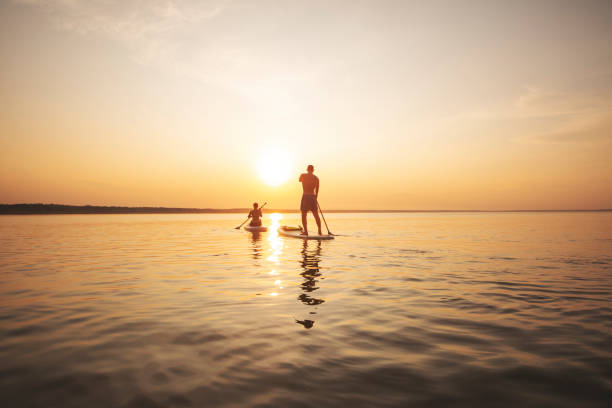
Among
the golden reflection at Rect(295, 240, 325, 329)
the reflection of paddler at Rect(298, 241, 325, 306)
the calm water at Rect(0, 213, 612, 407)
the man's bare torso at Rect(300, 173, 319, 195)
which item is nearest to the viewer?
the calm water at Rect(0, 213, 612, 407)

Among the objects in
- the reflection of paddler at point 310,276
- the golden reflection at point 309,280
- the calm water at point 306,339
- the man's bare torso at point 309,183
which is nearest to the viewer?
the calm water at point 306,339

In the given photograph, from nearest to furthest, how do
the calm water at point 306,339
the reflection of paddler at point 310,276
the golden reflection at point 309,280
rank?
the calm water at point 306,339, the golden reflection at point 309,280, the reflection of paddler at point 310,276

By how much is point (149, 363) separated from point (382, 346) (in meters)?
2.65

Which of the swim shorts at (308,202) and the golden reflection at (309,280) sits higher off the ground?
the swim shorts at (308,202)

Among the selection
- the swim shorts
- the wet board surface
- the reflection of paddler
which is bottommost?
the reflection of paddler

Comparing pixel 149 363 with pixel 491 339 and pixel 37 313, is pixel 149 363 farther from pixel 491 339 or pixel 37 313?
pixel 491 339

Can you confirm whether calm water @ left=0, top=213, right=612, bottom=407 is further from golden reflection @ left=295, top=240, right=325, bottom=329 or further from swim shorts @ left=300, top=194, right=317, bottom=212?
swim shorts @ left=300, top=194, right=317, bottom=212

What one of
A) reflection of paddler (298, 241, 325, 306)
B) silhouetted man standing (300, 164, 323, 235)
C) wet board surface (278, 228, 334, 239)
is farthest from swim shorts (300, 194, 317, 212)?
reflection of paddler (298, 241, 325, 306)

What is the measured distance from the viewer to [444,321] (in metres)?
5.04

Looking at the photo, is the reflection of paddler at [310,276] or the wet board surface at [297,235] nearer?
the reflection of paddler at [310,276]

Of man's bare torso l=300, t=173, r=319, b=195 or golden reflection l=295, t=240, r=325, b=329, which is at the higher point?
man's bare torso l=300, t=173, r=319, b=195

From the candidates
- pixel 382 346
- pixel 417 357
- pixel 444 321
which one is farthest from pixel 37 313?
pixel 444 321

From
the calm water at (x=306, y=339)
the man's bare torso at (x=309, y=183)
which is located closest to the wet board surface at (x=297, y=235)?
the man's bare torso at (x=309, y=183)

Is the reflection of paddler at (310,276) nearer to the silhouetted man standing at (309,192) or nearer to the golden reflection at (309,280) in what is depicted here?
the golden reflection at (309,280)
